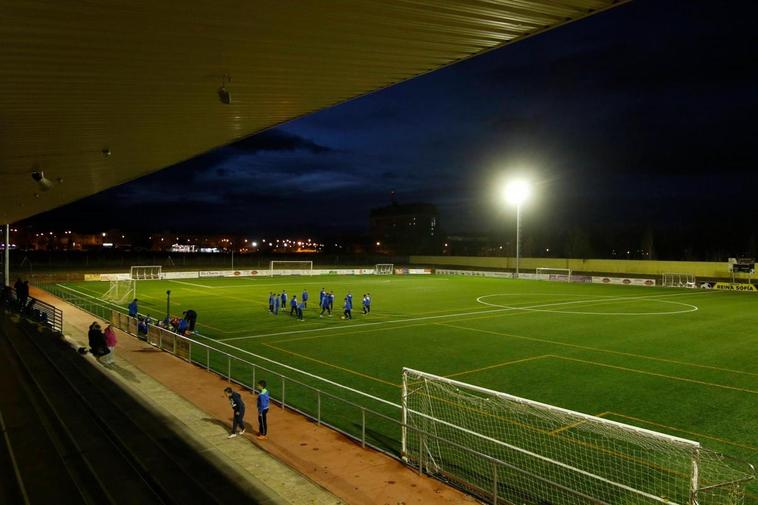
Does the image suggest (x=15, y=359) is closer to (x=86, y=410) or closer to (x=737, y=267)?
(x=86, y=410)

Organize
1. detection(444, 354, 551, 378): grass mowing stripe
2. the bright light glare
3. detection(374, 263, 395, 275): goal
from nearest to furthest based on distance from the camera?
detection(444, 354, 551, 378): grass mowing stripe
the bright light glare
detection(374, 263, 395, 275): goal

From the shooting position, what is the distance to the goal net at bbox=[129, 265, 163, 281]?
180ft

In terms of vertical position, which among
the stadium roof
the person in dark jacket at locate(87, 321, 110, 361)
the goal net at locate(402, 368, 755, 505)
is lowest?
the goal net at locate(402, 368, 755, 505)

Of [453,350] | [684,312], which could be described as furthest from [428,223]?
[453,350]

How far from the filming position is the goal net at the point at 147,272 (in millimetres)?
54781

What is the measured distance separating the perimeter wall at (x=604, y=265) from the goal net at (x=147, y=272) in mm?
43196

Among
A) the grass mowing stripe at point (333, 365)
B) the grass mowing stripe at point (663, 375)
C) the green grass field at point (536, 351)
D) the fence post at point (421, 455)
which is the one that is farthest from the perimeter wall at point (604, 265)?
the fence post at point (421, 455)

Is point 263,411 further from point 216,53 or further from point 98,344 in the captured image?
point 98,344

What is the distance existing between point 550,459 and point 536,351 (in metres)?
12.7

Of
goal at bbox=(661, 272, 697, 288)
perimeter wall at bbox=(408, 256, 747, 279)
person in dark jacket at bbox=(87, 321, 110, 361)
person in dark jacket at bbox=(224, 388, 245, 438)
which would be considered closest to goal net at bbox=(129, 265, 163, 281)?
person in dark jacket at bbox=(87, 321, 110, 361)

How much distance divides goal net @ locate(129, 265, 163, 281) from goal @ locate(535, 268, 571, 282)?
43550 millimetres

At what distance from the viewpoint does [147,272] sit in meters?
56.7

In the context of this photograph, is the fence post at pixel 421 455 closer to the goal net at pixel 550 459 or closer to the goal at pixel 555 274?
the goal net at pixel 550 459

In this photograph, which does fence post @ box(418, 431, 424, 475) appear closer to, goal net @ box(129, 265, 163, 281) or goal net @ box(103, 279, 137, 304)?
goal net @ box(103, 279, 137, 304)
